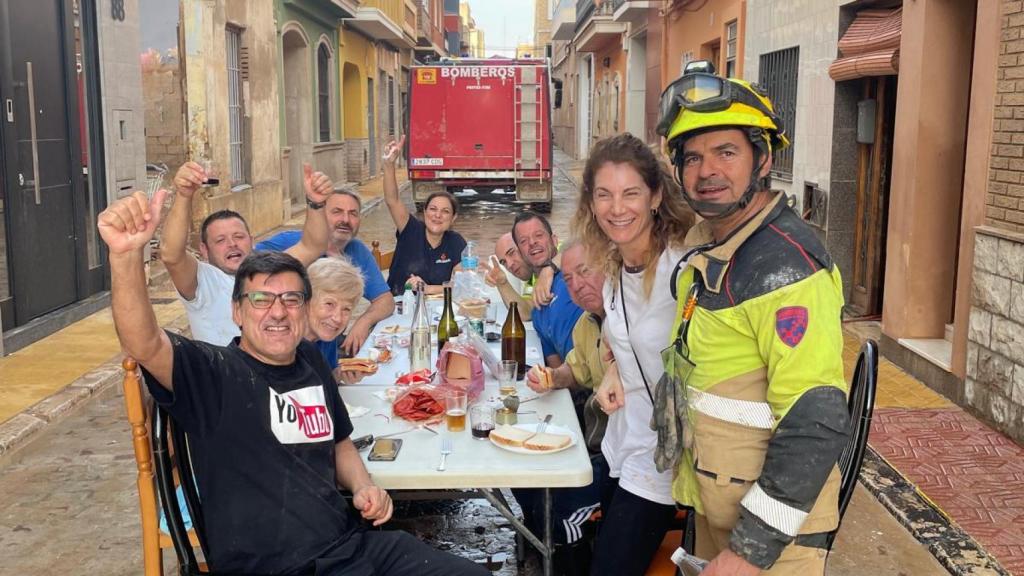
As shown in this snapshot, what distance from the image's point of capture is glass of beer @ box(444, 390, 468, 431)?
330cm

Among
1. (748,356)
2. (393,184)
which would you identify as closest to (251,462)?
(748,356)

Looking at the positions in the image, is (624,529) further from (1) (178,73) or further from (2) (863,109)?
(1) (178,73)

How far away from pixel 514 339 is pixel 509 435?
1.29 meters

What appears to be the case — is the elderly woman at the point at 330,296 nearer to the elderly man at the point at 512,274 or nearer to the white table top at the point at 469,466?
the white table top at the point at 469,466

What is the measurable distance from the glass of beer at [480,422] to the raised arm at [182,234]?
4.29 feet

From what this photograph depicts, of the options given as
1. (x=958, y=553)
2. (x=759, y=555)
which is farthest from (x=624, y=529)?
(x=958, y=553)

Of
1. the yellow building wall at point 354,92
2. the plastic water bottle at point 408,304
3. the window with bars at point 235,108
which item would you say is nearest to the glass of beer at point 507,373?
the plastic water bottle at point 408,304

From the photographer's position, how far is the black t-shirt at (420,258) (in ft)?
22.6

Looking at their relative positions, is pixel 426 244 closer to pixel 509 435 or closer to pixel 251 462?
pixel 509 435

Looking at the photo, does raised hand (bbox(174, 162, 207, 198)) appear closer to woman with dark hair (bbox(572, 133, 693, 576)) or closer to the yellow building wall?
woman with dark hair (bbox(572, 133, 693, 576))

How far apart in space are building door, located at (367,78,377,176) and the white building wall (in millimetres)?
17522

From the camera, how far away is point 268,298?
2783mm

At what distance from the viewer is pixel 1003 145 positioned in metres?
5.54

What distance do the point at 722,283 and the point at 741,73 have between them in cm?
1146
